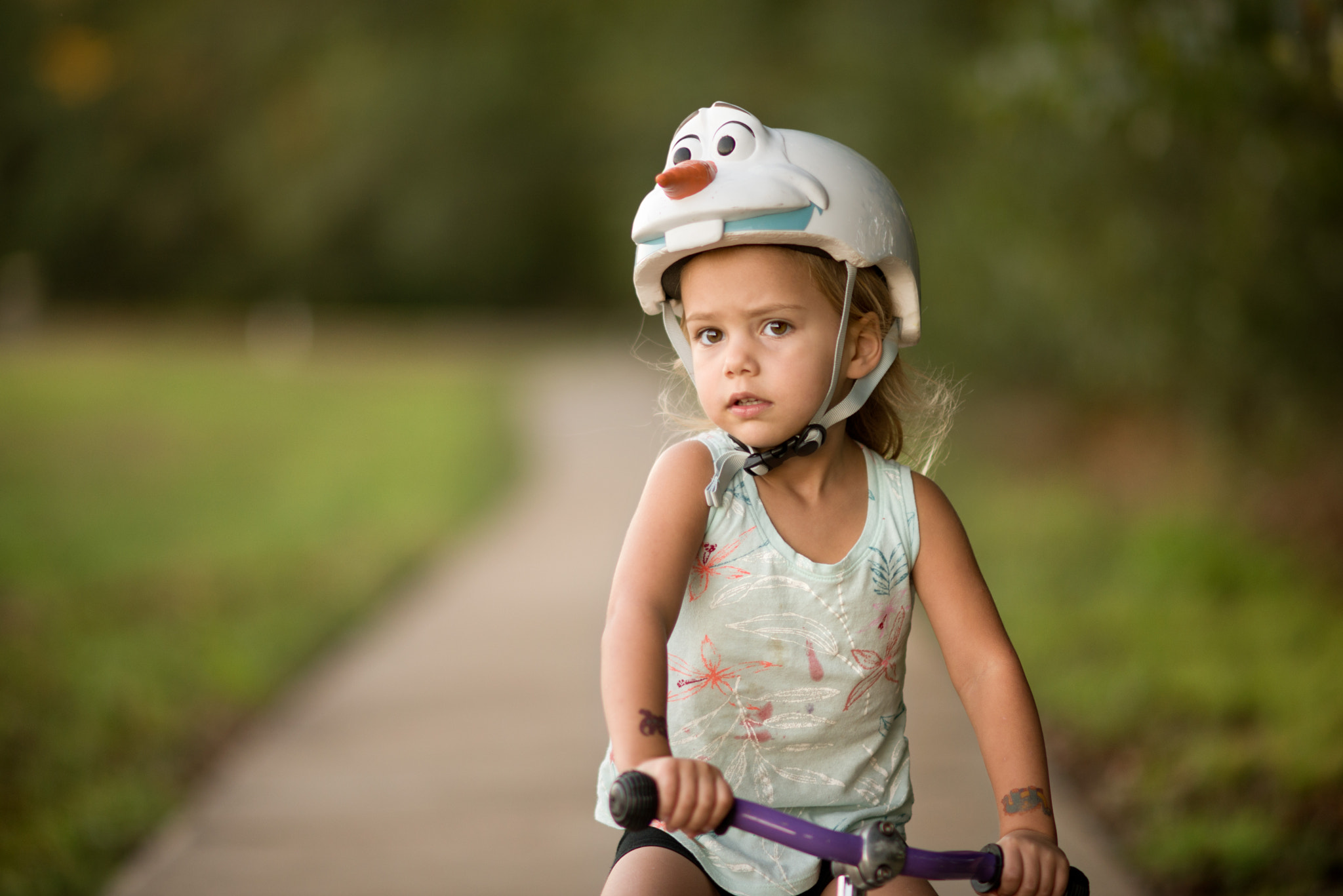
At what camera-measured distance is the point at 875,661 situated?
85.0 inches

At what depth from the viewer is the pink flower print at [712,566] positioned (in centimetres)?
215

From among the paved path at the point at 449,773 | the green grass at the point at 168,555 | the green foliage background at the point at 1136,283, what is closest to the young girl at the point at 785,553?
the paved path at the point at 449,773

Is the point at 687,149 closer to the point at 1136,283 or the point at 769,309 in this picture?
the point at 769,309

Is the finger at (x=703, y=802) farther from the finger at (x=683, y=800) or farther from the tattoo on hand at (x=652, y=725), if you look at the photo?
the tattoo on hand at (x=652, y=725)

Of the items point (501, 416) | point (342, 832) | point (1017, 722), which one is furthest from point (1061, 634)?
point (501, 416)

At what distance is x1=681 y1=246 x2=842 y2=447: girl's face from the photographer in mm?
2072

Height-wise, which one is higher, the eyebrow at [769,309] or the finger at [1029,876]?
the eyebrow at [769,309]

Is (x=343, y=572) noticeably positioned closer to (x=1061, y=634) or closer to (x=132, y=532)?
(x=132, y=532)

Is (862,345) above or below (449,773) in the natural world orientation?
above

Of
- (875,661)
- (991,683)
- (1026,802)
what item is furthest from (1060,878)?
(875,661)

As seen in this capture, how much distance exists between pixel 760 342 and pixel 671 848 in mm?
820

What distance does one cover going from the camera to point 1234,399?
7312 mm

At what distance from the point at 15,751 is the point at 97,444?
32.0 ft

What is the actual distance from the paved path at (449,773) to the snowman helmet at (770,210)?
89 cm
